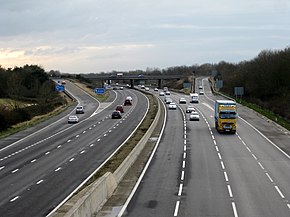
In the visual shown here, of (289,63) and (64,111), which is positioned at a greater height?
(289,63)

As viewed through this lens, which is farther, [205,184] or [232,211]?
[205,184]

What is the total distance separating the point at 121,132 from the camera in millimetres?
52031

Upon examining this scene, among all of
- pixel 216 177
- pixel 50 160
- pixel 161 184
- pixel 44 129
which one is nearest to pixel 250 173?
pixel 216 177

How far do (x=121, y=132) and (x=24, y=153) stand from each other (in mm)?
14578

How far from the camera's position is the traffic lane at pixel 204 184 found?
63.2 ft

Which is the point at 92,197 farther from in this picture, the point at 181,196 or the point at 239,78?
the point at 239,78

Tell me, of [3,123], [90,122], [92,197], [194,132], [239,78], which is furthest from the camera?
[239,78]

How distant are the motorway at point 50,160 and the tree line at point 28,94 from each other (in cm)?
601

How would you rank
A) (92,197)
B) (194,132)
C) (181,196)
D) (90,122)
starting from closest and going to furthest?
1. (92,197)
2. (181,196)
3. (194,132)
4. (90,122)

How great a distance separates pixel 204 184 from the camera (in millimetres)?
24750

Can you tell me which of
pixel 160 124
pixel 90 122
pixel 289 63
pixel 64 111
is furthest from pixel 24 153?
pixel 289 63

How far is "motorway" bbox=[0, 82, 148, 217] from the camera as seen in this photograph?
2172 centimetres

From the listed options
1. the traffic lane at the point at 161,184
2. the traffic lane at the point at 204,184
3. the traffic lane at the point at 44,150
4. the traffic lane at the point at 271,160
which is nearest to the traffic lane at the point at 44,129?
the traffic lane at the point at 44,150

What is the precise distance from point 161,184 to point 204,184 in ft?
6.95
